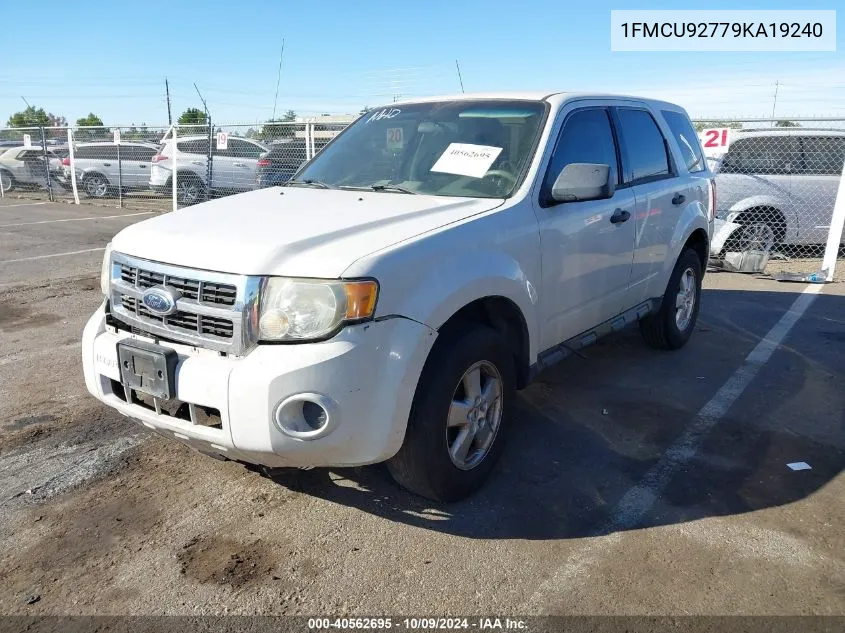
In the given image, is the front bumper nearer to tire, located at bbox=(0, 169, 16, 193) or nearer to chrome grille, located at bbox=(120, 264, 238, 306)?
chrome grille, located at bbox=(120, 264, 238, 306)

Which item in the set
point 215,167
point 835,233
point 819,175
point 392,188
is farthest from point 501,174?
point 215,167

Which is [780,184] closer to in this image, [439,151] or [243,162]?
[439,151]

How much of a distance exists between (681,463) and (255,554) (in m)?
2.27

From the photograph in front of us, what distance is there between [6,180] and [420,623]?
23250mm

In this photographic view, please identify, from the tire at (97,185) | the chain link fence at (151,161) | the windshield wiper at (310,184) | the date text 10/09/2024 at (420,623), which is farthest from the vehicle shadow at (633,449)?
the tire at (97,185)

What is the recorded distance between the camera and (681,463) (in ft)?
12.3

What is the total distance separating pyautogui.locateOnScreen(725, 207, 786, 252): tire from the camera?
9422 millimetres

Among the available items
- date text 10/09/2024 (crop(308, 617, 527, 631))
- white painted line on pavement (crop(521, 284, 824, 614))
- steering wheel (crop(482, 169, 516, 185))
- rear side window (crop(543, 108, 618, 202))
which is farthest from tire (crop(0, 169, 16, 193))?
date text 10/09/2024 (crop(308, 617, 527, 631))

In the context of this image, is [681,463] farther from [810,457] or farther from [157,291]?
[157,291]

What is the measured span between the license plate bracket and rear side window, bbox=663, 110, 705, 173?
4232 mm

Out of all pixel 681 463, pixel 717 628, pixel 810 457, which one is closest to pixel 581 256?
pixel 681 463

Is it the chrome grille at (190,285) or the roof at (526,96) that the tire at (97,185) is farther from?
the chrome grille at (190,285)

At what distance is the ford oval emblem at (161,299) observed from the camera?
2846 millimetres

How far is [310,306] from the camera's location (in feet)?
8.67
